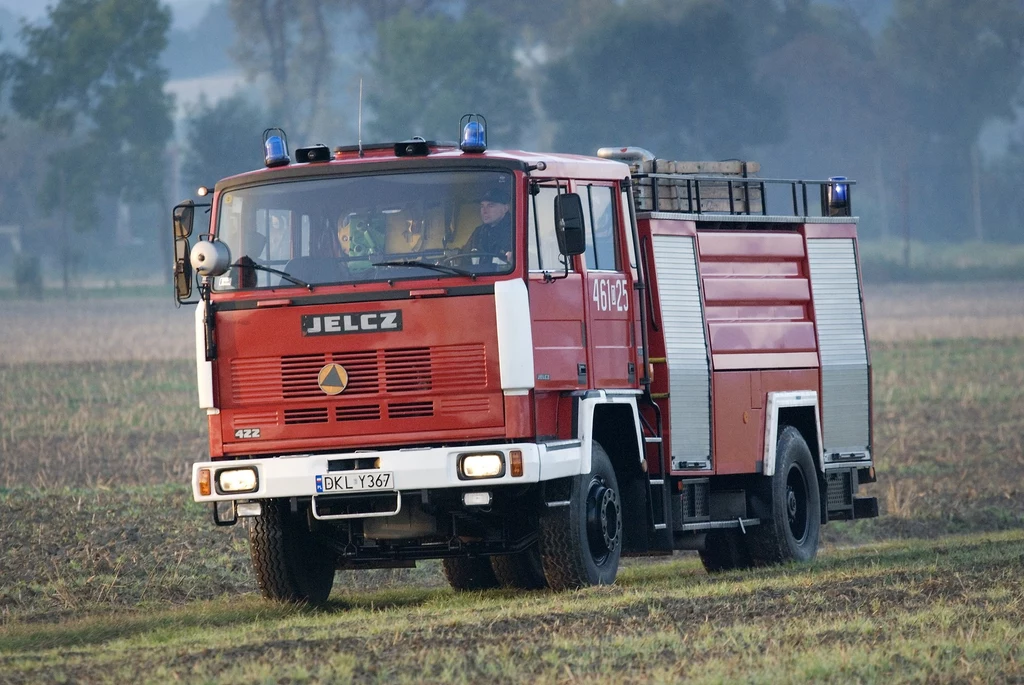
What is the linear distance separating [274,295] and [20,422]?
18086mm

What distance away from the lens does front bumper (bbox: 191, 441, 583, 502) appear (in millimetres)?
11492

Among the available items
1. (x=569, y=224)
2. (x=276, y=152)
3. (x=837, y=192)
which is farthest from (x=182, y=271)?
(x=837, y=192)

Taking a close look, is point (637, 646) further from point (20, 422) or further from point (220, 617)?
point (20, 422)

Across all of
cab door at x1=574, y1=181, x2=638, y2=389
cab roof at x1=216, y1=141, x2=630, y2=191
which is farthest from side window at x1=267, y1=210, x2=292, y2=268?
cab door at x1=574, y1=181, x2=638, y2=389

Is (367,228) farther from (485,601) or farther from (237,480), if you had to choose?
(485,601)

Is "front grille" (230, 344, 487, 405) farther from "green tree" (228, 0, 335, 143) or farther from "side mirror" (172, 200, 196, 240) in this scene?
"green tree" (228, 0, 335, 143)

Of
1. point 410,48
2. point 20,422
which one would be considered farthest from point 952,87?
point 20,422

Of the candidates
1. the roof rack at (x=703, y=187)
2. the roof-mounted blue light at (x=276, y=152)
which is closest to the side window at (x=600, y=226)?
the roof rack at (x=703, y=187)

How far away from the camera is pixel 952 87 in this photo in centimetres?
11019

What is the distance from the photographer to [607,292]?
1291cm

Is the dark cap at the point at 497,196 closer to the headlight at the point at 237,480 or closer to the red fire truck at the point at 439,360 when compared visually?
the red fire truck at the point at 439,360

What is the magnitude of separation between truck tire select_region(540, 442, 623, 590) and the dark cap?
6.20 feet

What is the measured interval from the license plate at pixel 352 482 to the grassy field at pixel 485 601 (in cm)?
80

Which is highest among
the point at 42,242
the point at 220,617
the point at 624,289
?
the point at 42,242
